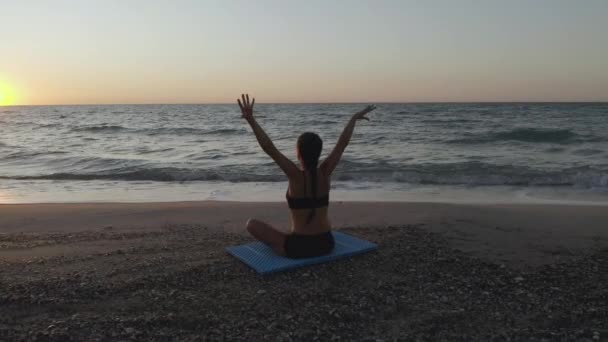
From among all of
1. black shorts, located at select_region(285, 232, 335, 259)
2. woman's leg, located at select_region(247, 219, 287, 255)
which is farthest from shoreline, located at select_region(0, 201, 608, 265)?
black shorts, located at select_region(285, 232, 335, 259)

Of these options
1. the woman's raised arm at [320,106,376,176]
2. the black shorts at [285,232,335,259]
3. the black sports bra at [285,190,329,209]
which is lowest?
the black shorts at [285,232,335,259]

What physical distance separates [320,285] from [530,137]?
23.1 m

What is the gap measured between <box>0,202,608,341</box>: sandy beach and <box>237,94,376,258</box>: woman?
30 centimetres

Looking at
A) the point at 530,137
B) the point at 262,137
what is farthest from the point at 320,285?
the point at 530,137

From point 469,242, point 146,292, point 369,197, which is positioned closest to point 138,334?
point 146,292

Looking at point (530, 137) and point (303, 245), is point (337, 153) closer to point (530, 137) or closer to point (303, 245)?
point (303, 245)

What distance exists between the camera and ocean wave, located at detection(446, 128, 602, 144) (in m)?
23.2

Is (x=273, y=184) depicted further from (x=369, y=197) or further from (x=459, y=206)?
(x=459, y=206)

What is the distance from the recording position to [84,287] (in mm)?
4547

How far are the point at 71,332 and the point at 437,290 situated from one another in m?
3.04

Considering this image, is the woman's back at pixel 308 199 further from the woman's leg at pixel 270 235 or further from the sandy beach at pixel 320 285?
the sandy beach at pixel 320 285

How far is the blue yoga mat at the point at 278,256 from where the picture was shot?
4.93 meters

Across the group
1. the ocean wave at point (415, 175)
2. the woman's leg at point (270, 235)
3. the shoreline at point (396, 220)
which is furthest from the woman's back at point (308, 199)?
the ocean wave at point (415, 175)

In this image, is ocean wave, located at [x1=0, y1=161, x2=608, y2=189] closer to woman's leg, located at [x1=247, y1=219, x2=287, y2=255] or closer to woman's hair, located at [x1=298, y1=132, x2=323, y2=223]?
woman's leg, located at [x1=247, y1=219, x2=287, y2=255]
